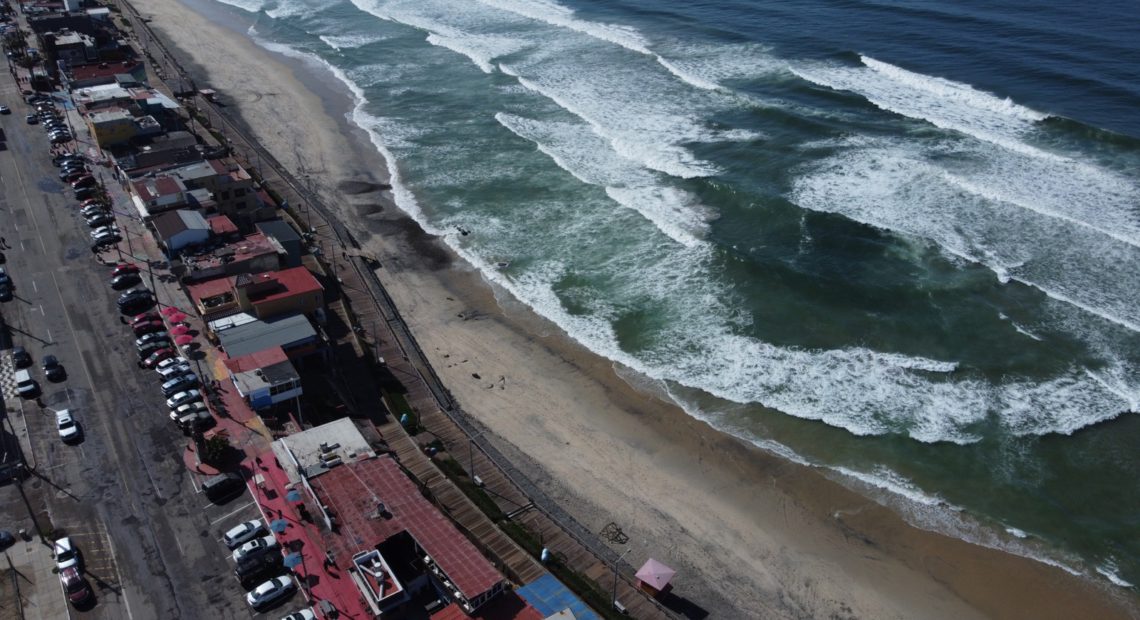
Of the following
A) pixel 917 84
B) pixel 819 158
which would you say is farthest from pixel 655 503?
pixel 917 84

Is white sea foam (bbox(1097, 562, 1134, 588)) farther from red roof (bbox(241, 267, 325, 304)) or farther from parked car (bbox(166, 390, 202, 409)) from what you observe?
parked car (bbox(166, 390, 202, 409))

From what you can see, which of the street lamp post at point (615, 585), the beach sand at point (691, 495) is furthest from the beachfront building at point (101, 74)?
the street lamp post at point (615, 585)

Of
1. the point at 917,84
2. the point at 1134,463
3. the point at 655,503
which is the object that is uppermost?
the point at 917,84

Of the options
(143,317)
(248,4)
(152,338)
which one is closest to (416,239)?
(143,317)

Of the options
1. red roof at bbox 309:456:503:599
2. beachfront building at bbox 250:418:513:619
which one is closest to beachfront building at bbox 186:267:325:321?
beachfront building at bbox 250:418:513:619

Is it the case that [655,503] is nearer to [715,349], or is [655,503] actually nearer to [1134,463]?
[715,349]

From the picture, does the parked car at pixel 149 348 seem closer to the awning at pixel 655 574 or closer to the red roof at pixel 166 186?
the red roof at pixel 166 186
